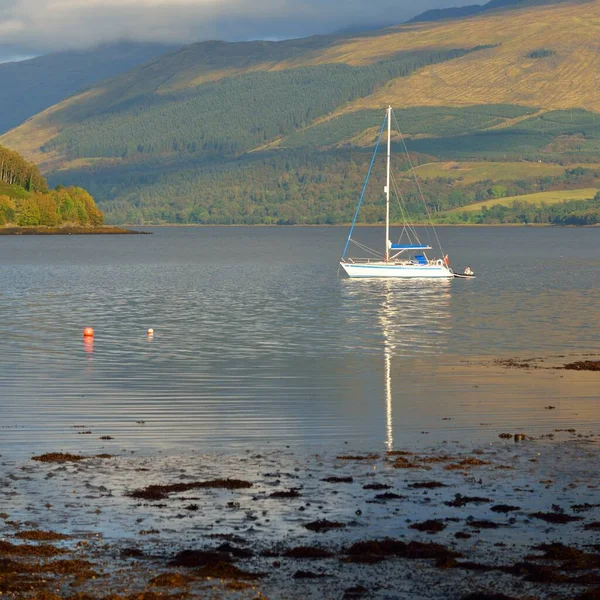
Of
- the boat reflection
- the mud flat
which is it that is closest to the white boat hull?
the boat reflection

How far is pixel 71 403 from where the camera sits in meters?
37.5

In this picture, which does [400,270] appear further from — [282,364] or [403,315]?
[282,364]

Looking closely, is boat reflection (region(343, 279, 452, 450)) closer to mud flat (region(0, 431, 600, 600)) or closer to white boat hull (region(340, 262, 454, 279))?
white boat hull (region(340, 262, 454, 279))

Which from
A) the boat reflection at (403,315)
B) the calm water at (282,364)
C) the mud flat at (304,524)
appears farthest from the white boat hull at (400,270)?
the mud flat at (304,524)

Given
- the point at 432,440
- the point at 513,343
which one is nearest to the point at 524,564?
the point at 432,440

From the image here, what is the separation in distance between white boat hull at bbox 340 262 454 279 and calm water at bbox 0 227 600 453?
9.32 meters

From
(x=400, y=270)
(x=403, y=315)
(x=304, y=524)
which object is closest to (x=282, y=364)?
(x=304, y=524)

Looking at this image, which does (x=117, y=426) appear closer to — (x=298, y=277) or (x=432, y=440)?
(x=432, y=440)

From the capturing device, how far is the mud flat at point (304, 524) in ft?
59.2

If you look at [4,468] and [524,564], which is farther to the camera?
[4,468]

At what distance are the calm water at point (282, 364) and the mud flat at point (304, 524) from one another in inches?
139

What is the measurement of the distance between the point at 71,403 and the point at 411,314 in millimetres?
44906

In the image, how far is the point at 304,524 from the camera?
21.5m

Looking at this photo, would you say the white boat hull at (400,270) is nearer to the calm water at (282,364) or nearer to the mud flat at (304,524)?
the calm water at (282,364)
